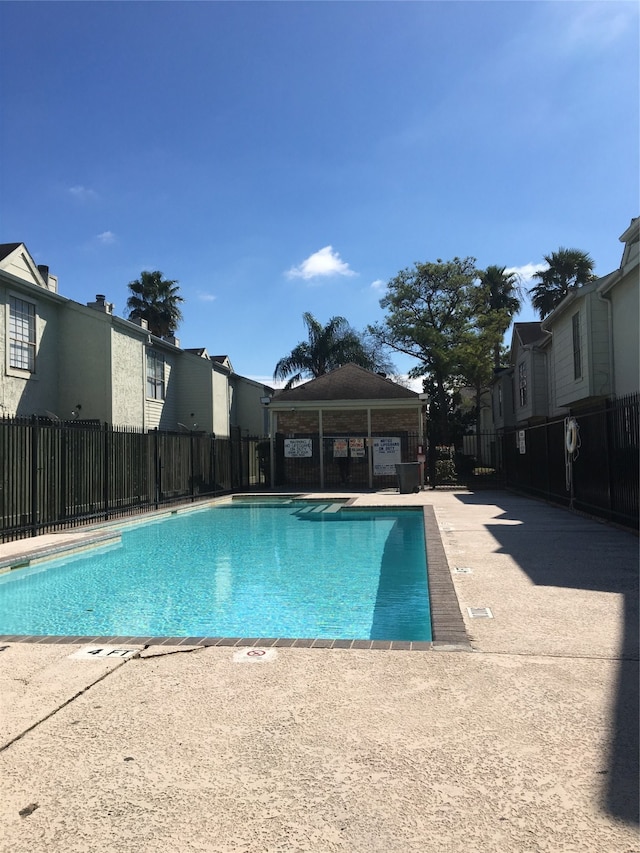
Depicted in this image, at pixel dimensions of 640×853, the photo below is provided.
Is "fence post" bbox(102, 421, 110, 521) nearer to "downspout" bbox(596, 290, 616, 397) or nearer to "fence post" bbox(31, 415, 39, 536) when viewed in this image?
"fence post" bbox(31, 415, 39, 536)

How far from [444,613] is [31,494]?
8.58 metres

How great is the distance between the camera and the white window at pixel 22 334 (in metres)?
16.3

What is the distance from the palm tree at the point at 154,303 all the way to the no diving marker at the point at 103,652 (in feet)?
104

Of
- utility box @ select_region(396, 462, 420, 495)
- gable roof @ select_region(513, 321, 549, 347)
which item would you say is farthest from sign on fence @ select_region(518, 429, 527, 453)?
gable roof @ select_region(513, 321, 549, 347)

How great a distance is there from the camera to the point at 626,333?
13.3m

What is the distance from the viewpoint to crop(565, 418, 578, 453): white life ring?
11.8m

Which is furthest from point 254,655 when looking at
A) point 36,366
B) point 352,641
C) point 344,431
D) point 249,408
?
point 249,408

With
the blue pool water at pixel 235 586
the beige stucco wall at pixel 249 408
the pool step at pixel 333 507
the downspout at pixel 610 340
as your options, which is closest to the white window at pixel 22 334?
the blue pool water at pixel 235 586

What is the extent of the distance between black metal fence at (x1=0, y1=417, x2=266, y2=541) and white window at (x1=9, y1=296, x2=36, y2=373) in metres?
3.68

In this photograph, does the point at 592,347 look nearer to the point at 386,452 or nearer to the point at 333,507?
the point at 333,507

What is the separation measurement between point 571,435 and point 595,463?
1.07m

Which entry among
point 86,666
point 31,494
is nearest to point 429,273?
point 31,494

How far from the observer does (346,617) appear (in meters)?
6.28

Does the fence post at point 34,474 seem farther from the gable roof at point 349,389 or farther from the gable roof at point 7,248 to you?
the gable roof at point 349,389
